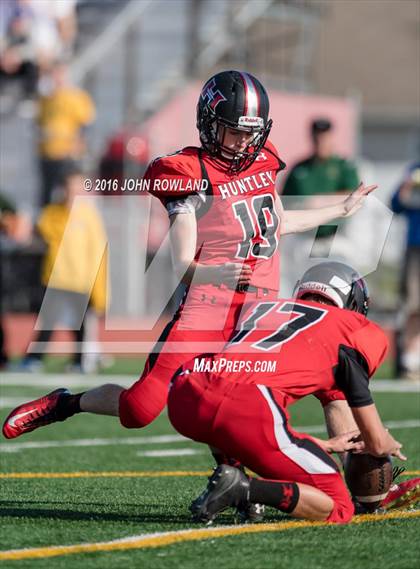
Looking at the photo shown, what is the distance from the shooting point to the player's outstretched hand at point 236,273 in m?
5.04

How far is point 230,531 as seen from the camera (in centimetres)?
430

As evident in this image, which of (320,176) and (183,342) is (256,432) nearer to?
(183,342)

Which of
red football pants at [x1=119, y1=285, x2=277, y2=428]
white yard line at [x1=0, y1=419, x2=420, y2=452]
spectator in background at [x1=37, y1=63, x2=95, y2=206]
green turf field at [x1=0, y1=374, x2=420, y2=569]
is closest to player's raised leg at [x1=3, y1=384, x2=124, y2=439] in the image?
red football pants at [x1=119, y1=285, x2=277, y2=428]

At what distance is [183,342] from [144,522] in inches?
32.6

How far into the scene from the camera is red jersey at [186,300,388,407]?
440 cm

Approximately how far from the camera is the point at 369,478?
468cm

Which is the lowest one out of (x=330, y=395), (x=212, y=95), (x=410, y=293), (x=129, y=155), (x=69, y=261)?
(x=410, y=293)

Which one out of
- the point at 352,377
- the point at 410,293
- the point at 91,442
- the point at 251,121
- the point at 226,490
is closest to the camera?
the point at 226,490

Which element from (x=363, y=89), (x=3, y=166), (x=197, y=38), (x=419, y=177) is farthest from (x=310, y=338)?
(x=363, y=89)

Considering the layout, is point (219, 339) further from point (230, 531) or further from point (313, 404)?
point (313, 404)

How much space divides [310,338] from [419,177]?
6701mm

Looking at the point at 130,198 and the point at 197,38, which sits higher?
the point at 197,38

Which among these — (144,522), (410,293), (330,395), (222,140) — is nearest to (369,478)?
(330,395)

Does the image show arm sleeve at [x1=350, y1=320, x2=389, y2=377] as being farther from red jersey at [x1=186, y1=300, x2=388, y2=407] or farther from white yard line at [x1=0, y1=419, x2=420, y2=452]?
white yard line at [x1=0, y1=419, x2=420, y2=452]
